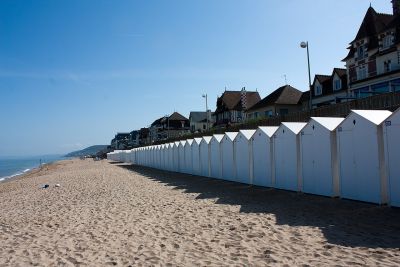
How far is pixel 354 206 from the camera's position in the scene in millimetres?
9156

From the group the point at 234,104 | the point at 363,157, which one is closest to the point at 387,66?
the point at 363,157

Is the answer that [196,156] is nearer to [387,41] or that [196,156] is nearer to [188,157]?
[188,157]

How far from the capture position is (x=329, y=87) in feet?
123

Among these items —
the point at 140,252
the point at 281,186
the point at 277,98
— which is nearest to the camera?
the point at 140,252

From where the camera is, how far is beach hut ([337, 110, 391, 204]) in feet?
29.4

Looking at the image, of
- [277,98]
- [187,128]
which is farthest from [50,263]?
[187,128]

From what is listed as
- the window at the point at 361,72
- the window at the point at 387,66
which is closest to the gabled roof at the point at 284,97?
the window at the point at 361,72

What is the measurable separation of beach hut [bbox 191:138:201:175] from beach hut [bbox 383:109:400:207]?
12877mm

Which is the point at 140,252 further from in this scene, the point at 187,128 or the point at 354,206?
the point at 187,128

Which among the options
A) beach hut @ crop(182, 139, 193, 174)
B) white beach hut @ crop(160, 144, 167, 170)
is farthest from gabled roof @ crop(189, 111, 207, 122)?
beach hut @ crop(182, 139, 193, 174)

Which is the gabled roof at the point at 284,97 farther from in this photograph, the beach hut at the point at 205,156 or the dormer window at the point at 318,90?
the beach hut at the point at 205,156

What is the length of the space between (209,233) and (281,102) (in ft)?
117

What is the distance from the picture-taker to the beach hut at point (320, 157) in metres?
10.4

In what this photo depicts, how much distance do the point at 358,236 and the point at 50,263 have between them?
5.09 m
